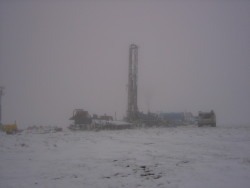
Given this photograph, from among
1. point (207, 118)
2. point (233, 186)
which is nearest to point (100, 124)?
point (207, 118)

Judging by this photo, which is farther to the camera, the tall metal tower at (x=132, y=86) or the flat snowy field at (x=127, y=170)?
the tall metal tower at (x=132, y=86)

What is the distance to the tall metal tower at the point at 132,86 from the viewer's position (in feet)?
106

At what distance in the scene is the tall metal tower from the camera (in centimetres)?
3244

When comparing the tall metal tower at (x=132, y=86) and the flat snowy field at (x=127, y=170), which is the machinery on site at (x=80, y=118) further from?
the flat snowy field at (x=127, y=170)

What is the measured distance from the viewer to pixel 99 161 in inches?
282

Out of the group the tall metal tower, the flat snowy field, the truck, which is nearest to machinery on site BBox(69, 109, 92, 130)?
the tall metal tower

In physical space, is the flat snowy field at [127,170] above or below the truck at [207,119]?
below

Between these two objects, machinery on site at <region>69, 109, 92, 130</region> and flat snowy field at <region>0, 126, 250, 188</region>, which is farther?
machinery on site at <region>69, 109, 92, 130</region>

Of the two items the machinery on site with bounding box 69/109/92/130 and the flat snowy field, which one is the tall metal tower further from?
the flat snowy field

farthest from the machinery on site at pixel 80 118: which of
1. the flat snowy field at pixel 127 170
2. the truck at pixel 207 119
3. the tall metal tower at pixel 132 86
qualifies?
the flat snowy field at pixel 127 170

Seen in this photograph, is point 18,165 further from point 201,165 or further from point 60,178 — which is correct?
point 201,165

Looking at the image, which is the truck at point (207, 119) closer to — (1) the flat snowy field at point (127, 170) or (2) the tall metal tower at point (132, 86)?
(2) the tall metal tower at point (132, 86)

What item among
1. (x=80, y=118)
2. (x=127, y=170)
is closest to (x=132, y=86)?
(x=80, y=118)

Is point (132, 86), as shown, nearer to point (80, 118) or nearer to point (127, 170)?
point (80, 118)
